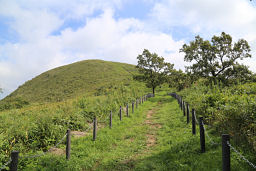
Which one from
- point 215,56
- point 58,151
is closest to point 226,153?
point 58,151

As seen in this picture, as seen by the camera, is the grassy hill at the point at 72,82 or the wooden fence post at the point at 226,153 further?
the grassy hill at the point at 72,82

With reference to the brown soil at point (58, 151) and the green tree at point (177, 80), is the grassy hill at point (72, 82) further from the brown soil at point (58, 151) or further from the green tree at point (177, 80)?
the brown soil at point (58, 151)

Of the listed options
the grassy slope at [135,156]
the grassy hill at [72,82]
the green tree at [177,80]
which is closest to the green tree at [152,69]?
the green tree at [177,80]

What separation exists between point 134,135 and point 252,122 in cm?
522

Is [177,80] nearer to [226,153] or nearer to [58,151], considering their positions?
[58,151]

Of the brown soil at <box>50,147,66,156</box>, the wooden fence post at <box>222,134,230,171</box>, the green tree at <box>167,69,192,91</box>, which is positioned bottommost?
the brown soil at <box>50,147,66,156</box>

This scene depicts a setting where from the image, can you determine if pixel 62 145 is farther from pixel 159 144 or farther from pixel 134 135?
pixel 159 144

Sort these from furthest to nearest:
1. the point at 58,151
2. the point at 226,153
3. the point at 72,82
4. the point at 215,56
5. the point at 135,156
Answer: the point at 72,82
the point at 215,56
the point at 58,151
the point at 135,156
the point at 226,153

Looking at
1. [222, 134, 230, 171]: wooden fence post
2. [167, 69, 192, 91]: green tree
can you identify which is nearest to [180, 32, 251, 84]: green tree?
[167, 69, 192, 91]: green tree

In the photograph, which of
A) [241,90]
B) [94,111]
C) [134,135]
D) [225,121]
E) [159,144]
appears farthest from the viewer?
[94,111]

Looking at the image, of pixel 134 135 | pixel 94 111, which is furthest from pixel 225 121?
pixel 94 111

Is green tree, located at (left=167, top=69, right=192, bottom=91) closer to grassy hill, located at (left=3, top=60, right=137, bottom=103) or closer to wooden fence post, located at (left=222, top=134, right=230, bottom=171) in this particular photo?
grassy hill, located at (left=3, top=60, right=137, bottom=103)

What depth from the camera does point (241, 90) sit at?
30.8 ft

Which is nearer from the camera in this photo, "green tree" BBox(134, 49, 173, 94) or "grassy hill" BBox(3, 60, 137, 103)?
"green tree" BBox(134, 49, 173, 94)
